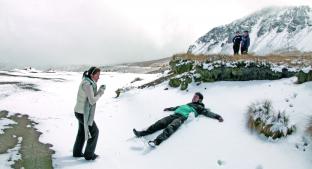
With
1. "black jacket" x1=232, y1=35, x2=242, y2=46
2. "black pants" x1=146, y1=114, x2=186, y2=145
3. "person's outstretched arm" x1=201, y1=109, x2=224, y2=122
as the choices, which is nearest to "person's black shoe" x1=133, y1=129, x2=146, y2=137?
"black pants" x1=146, y1=114, x2=186, y2=145

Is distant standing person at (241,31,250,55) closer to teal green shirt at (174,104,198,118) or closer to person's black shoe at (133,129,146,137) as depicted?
teal green shirt at (174,104,198,118)

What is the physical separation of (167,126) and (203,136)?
132cm

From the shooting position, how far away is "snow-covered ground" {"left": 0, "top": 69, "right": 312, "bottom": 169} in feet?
36.1

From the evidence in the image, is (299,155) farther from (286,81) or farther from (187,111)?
(286,81)

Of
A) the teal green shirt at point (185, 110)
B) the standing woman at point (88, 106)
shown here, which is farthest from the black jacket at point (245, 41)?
the standing woman at point (88, 106)

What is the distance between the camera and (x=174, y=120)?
543 inches

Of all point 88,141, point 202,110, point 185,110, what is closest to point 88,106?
point 88,141

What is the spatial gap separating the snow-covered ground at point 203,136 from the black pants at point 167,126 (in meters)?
0.17

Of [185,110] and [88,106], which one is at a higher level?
[88,106]

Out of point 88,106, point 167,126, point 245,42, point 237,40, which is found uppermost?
point 237,40

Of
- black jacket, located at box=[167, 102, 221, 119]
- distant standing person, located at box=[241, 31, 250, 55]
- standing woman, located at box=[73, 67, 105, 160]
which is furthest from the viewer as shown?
distant standing person, located at box=[241, 31, 250, 55]

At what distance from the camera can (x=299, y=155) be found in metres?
10.4

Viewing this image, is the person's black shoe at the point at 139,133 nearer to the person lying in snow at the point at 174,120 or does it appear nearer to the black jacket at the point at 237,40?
the person lying in snow at the point at 174,120

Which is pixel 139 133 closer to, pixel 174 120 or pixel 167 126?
pixel 167 126
